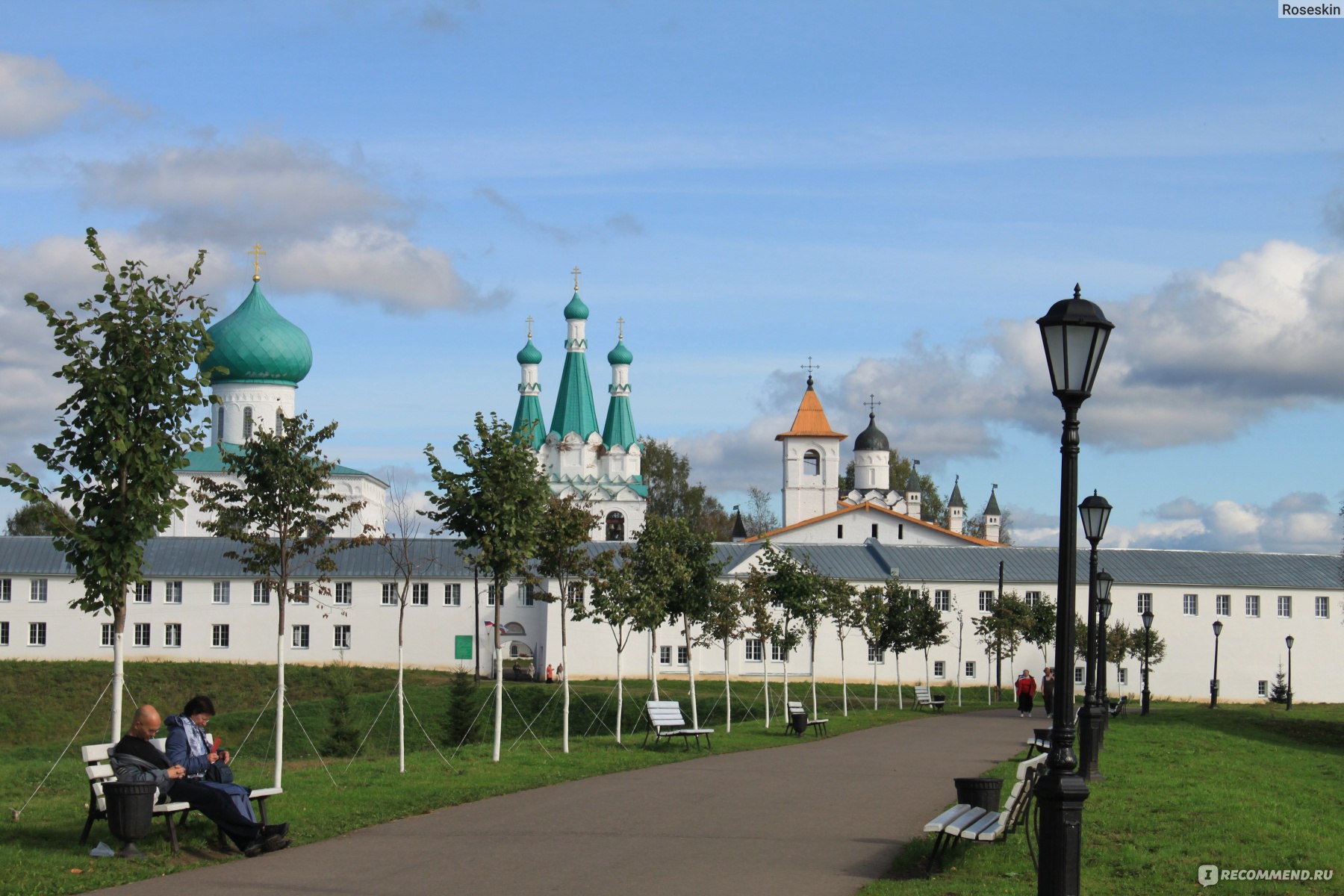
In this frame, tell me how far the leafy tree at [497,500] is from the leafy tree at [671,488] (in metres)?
76.1

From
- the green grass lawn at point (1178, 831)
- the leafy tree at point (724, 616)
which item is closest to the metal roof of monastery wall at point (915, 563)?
the leafy tree at point (724, 616)

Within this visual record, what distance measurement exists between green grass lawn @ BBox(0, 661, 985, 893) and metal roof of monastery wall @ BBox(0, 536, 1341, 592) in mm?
6492

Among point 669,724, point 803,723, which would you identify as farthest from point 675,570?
point 669,724

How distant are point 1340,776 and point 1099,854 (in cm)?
1254

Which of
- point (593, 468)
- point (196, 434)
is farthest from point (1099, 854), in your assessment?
point (593, 468)

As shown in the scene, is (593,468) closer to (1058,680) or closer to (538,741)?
(538,741)

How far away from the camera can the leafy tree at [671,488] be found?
99.8 meters

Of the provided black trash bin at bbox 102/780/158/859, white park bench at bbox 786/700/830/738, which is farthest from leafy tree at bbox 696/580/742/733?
black trash bin at bbox 102/780/158/859

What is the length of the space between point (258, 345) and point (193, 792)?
2233 inches

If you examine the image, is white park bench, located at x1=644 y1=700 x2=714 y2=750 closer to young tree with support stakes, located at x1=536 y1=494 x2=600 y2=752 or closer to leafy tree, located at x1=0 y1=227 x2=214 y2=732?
young tree with support stakes, located at x1=536 y1=494 x2=600 y2=752

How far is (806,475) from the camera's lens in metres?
93.6

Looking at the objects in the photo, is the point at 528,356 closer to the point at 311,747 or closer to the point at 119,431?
the point at 311,747

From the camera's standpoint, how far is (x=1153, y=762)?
20734 millimetres

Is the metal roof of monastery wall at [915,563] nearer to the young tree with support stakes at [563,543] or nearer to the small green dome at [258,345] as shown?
the small green dome at [258,345]
